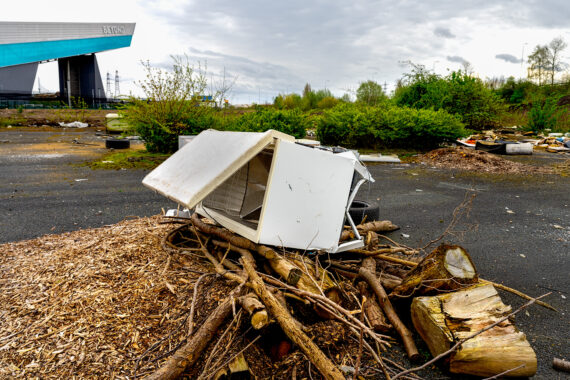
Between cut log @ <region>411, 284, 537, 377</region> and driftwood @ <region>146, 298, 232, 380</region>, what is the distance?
1456 millimetres

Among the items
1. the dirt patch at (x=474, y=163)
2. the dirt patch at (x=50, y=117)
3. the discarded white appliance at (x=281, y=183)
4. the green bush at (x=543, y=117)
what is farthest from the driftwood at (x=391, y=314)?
the dirt patch at (x=50, y=117)

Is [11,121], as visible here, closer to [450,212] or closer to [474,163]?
[474,163]

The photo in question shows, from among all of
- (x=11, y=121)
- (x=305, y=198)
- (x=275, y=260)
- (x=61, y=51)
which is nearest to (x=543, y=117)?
(x=305, y=198)

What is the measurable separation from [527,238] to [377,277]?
346cm

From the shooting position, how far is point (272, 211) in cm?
289

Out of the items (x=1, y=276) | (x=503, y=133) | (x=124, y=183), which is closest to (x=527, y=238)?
(x=1, y=276)

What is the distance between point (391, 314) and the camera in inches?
114

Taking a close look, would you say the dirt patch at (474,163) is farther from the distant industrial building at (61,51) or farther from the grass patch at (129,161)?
the distant industrial building at (61,51)

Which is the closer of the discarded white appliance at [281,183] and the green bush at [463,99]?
the discarded white appliance at [281,183]

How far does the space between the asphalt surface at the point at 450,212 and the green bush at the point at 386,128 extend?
4.04m

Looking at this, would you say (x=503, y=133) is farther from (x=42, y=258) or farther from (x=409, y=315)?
(x=42, y=258)

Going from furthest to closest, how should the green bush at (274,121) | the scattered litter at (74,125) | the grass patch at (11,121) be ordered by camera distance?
1. the scattered litter at (74,125)
2. the grass patch at (11,121)
3. the green bush at (274,121)

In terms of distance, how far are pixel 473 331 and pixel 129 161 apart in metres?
10.6

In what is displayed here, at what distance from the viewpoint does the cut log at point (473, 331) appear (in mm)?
2416
